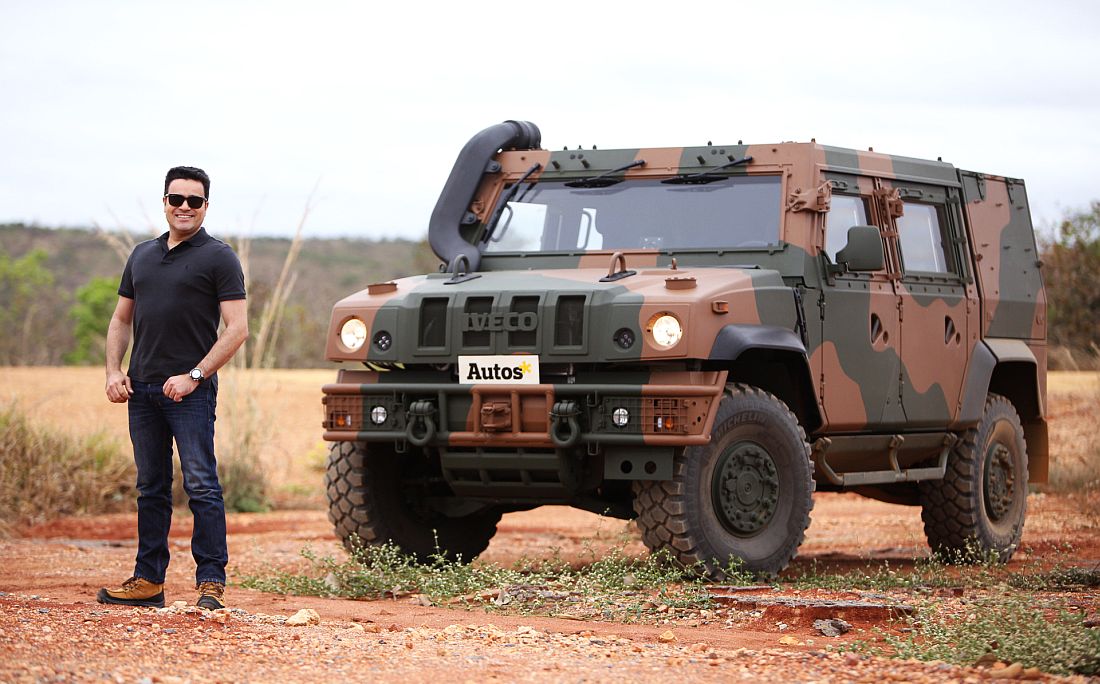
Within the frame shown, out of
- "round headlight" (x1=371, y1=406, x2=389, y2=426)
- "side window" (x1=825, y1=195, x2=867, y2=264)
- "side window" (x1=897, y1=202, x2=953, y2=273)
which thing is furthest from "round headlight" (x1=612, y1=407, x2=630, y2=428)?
"side window" (x1=897, y1=202, x2=953, y2=273)

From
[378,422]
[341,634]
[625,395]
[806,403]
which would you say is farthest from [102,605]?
[806,403]

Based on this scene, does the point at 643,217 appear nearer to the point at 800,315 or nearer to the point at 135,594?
the point at 800,315

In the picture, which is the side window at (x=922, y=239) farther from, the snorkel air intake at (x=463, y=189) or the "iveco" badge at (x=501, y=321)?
the "iveco" badge at (x=501, y=321)

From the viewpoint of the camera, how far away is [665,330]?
7562 millimetres

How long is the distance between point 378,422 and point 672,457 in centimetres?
152

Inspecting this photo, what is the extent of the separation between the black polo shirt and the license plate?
151 cm

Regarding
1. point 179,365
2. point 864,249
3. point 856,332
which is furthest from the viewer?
point 856,332

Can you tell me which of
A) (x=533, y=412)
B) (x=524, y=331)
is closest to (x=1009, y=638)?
(x=533, y=412)

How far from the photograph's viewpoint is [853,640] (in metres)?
6.14

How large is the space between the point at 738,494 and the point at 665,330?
99cm

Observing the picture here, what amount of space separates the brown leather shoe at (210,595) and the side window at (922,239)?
466cm

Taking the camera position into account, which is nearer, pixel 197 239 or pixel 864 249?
pixel 197 239

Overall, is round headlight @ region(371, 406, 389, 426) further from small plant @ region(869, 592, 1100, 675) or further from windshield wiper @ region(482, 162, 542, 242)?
small plant @ region(869, 592, 1100, 675)

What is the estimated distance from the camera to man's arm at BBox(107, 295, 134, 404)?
6.59 metres
